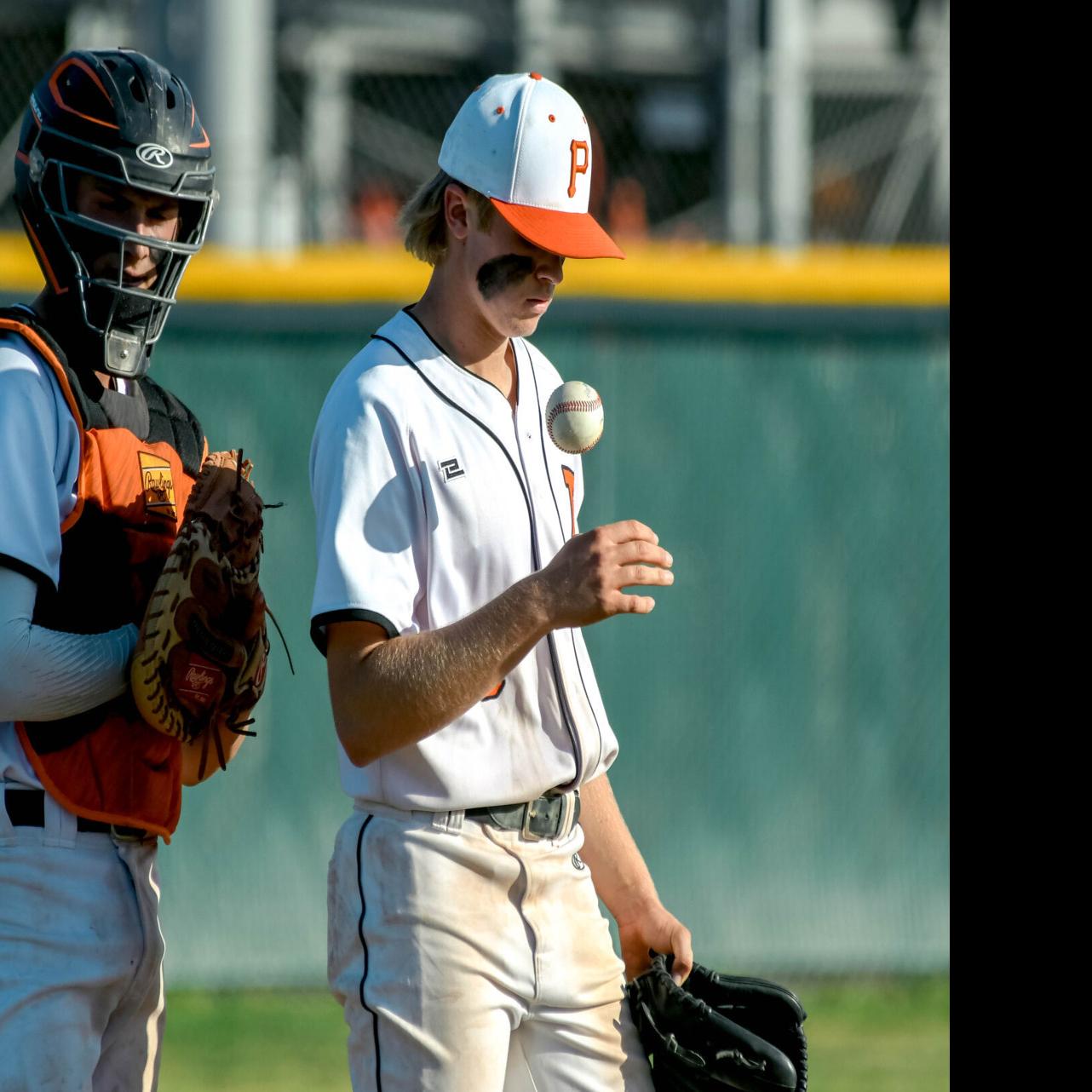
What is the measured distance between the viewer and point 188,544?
2.89 meters

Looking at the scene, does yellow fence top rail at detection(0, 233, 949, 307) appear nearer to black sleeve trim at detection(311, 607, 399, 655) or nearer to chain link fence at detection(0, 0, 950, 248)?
black sleeve trim at detection(311, 607, 399, 655)

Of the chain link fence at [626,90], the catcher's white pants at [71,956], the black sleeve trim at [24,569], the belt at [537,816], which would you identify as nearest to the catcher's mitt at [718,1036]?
the belt at [537,816]

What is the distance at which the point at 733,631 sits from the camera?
280 inches

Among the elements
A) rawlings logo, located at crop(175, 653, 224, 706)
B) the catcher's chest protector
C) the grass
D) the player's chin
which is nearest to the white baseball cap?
the player's chin

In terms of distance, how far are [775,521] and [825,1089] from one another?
252 centimetres

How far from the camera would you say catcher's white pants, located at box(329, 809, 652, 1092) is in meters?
2.74

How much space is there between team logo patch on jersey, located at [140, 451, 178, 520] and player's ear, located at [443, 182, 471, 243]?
26.4 inches

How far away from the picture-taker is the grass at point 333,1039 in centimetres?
572

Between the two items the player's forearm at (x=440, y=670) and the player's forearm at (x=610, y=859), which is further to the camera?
the player's forearm at (x=610, y=859)

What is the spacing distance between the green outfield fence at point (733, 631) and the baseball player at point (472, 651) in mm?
3946

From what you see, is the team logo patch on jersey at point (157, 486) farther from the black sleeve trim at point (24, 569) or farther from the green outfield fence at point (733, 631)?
the green outfield fence at point (733, 631)

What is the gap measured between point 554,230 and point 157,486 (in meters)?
0.85
